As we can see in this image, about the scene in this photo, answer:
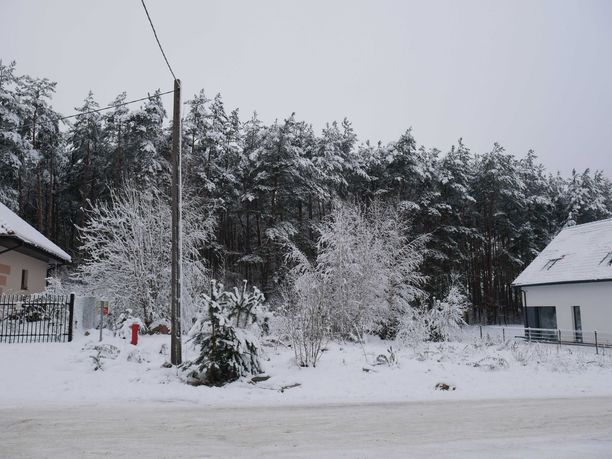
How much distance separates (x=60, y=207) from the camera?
43.6 meters

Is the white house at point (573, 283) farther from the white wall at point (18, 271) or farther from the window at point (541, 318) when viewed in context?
the white wall at point (18, 271)

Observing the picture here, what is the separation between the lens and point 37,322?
1750cm

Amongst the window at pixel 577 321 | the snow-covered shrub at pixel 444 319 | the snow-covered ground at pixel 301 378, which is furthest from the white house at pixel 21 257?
the window at pixel 577 321

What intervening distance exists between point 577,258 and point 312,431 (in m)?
27.2

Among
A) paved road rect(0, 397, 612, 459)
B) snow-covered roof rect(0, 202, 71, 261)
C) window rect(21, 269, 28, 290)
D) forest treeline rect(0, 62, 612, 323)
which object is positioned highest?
forest treeline rect(0, 62, 612, 323)

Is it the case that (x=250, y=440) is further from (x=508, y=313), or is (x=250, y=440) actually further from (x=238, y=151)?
(x=508, y=313)

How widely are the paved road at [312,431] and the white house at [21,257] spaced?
15.6 m

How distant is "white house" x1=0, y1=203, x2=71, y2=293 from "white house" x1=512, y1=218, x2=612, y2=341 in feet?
92.1

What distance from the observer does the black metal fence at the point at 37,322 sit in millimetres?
16594

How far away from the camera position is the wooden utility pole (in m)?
13.0

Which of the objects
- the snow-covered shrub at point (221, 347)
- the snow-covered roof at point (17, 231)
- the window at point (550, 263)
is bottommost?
the snow-covered shrub at point (221, 347)

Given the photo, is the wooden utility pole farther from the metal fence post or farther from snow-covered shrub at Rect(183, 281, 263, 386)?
the metal fence post

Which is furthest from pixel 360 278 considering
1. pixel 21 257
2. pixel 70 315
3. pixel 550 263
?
pixel 21 257

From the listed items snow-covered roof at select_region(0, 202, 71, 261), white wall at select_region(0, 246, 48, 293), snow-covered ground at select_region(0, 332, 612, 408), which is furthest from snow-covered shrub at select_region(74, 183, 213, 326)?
snow-covered ground at select_region(0, 332, 612, 408)
